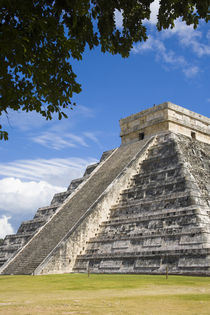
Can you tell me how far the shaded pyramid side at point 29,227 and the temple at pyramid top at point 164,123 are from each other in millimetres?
4589

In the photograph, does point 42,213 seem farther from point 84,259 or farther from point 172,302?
point 172,302

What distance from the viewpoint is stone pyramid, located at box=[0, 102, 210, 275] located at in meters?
13.1

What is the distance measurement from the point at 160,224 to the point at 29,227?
9.77 meters

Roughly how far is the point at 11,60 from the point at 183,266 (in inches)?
364

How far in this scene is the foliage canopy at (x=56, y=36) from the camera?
5609 mm

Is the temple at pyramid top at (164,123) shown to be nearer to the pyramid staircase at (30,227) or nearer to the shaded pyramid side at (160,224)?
the shaded pyramid side at (160,224)

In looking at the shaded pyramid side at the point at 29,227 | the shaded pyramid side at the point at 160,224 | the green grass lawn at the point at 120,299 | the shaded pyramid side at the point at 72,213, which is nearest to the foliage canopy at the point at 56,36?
the green grass lawn at the point at 120,299

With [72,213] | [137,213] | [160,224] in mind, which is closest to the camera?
[160,224]

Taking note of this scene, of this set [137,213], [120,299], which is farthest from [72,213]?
[120,299]

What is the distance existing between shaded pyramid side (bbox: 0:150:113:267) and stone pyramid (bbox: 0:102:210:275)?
0.08 metres

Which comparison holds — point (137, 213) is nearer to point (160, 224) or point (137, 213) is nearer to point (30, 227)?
point (160, 224)

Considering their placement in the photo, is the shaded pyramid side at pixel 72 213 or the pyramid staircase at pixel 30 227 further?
the pyramid staircase at pixel 30 227

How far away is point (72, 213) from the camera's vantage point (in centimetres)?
1855

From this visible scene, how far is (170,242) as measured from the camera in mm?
13148
